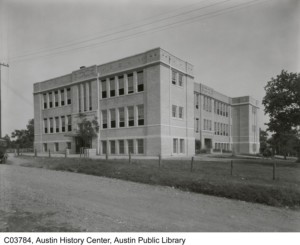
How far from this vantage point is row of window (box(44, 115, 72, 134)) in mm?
37950

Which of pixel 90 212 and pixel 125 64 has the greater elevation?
pixel 125 64

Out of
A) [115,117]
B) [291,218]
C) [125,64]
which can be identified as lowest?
[291,218]

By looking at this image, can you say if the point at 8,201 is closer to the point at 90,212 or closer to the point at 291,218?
the point at 90,212

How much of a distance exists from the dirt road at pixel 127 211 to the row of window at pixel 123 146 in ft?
62.4

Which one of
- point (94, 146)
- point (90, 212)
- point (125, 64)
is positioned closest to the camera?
point (90, 212)

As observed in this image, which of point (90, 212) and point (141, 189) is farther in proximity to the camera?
point (141, 189)

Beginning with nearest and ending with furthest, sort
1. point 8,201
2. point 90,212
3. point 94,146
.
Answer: point 90,212, point 8,201, point 94,146

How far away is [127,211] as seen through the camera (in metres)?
6.85

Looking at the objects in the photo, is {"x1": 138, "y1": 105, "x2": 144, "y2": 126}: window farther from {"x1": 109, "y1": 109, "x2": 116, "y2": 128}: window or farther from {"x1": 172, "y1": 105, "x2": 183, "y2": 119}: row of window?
{"x1": 109, "y1": 109, "x2": 116, "y2": 128}: window

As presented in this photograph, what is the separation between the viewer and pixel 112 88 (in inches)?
1276

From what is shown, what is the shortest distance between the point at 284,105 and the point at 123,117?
17.7m

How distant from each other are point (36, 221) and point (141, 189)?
488 centimetres

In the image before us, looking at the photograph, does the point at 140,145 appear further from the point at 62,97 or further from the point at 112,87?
the point at 62,97
